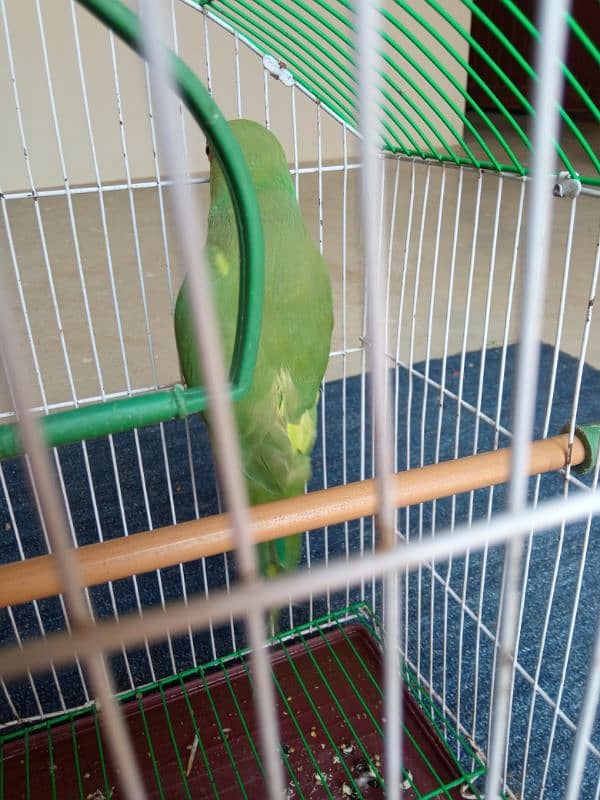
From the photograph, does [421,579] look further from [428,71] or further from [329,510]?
[428,71]

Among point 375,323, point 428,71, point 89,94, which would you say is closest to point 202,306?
point 375,323

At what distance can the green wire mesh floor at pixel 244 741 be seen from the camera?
804 mm

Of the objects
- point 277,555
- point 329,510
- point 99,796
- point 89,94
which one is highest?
point 89,94

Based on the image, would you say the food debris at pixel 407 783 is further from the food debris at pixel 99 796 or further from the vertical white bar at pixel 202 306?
the vertical white bar at pixel 202 306

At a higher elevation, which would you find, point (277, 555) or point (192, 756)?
point (277, 555)

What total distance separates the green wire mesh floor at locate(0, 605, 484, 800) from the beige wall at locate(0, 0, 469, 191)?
268 centimetres

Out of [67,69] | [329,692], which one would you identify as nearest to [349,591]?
[329,692]

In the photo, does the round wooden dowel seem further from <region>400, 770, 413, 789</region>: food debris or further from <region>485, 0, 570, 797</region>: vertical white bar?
<region>400, 770, 413, 789</region>: food debris

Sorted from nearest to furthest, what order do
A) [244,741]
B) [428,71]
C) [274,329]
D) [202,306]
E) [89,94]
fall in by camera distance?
1. [202,306]
2. [274,329]
3. [244,741]
4. [89,94]
5. [428,71]

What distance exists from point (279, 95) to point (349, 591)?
11.0ft

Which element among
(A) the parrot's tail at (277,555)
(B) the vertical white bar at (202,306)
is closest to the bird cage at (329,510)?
(B) the vertical white bar at (202,306)

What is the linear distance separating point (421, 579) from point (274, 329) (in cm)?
44

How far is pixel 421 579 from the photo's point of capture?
→ 95 cm

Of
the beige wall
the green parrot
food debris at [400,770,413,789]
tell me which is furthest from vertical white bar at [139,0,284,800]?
the beige wall
